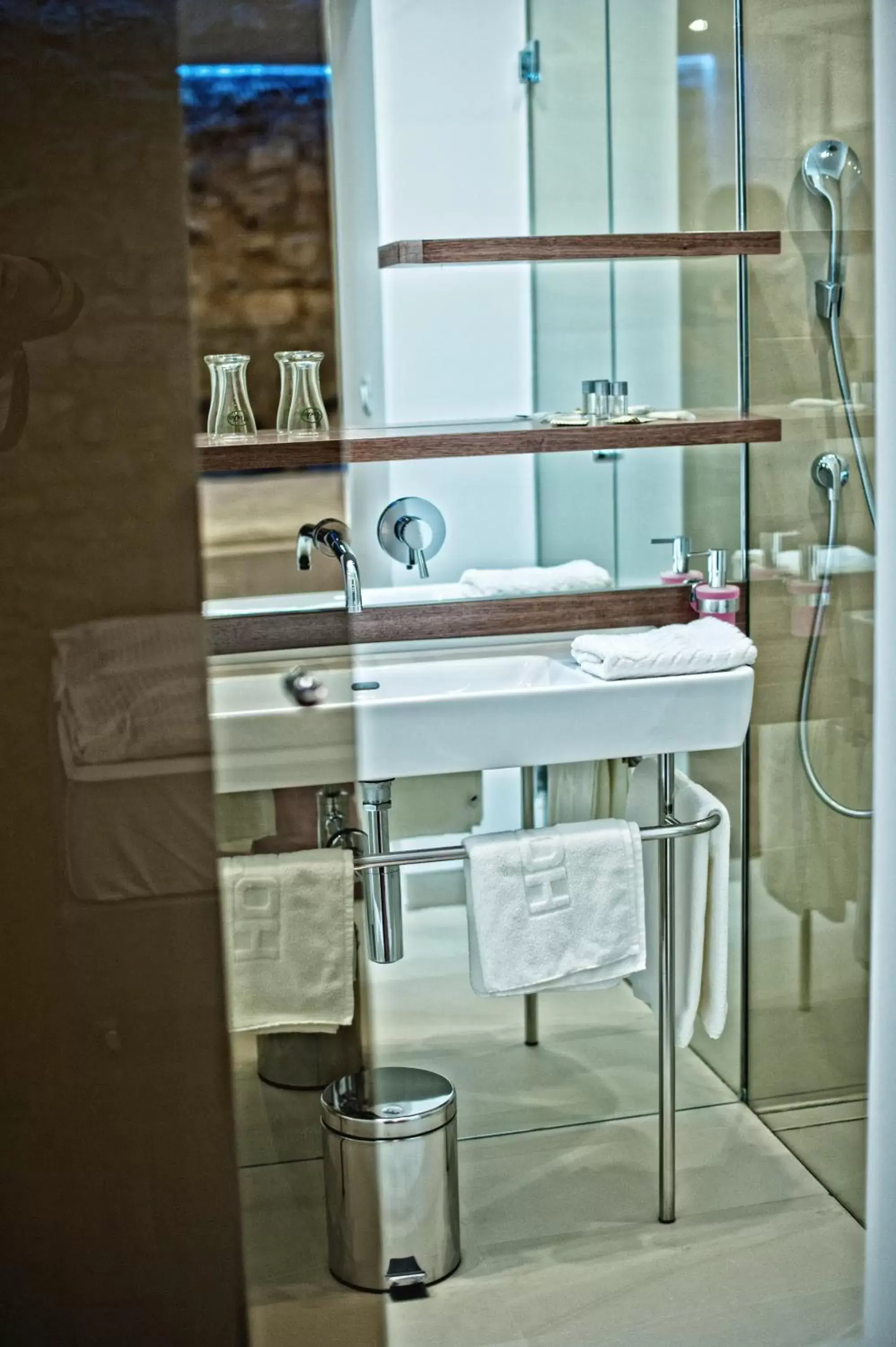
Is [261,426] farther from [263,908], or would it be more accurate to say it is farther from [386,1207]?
[386,1207]

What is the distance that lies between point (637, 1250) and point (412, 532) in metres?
→ 1.14

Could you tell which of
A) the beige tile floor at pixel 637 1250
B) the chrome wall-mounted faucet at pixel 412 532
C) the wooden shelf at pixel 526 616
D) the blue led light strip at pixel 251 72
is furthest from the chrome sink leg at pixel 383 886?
the blue led light strip at pixel 251 72

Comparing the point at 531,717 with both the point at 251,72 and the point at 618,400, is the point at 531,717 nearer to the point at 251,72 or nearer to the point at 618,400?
the point at 618,400

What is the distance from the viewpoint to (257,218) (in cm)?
93

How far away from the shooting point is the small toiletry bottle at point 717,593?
2.22m

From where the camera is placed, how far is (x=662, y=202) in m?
2.28

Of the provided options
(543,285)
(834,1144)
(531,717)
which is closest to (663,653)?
(531,717)

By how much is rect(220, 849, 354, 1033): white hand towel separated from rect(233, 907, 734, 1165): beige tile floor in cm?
86

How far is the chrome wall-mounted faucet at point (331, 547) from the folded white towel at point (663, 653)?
0.91 meters

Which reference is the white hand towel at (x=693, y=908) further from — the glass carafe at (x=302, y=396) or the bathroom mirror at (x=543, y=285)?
the glass carafe at (x=302, y=396)

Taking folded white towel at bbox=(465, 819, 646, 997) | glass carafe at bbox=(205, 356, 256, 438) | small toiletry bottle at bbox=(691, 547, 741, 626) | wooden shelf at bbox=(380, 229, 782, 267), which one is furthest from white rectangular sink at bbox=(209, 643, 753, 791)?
glass carafe at bbox=(205, 356, 256, 438)

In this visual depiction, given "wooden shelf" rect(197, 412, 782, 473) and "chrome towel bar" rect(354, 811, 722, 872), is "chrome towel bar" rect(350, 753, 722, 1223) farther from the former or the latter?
"wooden shelf" rect(197, 412, 782, 473)

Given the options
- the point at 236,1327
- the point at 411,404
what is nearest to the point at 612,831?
the point at 411,404

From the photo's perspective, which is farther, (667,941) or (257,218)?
(667,941)
